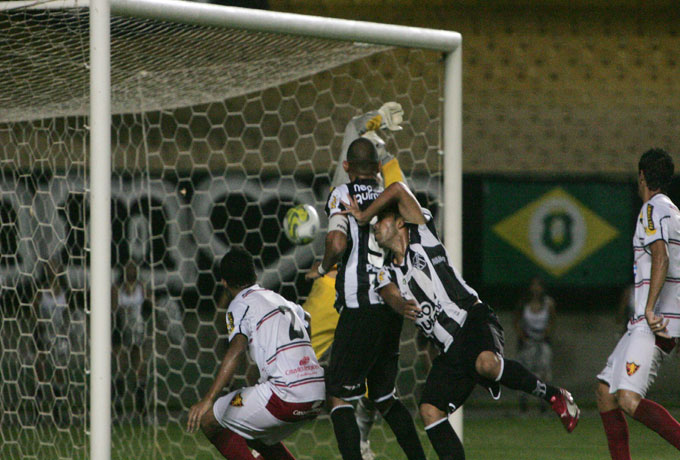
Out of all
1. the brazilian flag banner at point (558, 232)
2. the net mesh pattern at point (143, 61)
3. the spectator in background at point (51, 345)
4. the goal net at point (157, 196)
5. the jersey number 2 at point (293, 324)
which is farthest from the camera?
the brazilian flag banner at point (558, 232)

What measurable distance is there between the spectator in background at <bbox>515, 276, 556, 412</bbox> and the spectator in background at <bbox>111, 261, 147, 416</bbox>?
379cm

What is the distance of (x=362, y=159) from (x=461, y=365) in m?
1.14

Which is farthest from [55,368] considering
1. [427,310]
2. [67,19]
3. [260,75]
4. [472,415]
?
[472,415]

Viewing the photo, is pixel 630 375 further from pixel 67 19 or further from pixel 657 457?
pixel 67 19

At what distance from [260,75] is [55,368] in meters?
2.35

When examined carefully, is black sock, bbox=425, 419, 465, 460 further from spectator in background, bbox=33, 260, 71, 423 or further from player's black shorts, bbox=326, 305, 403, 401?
spectator in background, bbox=33, 260, 71, 423

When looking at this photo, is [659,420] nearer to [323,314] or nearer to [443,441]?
[443,441]

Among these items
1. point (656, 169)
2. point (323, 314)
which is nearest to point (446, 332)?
point (656, 169)

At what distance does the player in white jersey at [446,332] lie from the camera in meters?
4.30

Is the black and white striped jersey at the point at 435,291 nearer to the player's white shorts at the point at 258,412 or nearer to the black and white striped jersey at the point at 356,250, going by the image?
the black and white striped jersey at the point at 356,250

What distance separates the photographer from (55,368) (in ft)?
22.1

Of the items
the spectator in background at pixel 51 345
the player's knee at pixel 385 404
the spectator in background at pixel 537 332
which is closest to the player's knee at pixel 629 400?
the player's knee at pixel 385 404

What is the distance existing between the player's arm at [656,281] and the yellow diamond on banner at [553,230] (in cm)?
603

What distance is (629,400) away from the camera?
4711 mm
